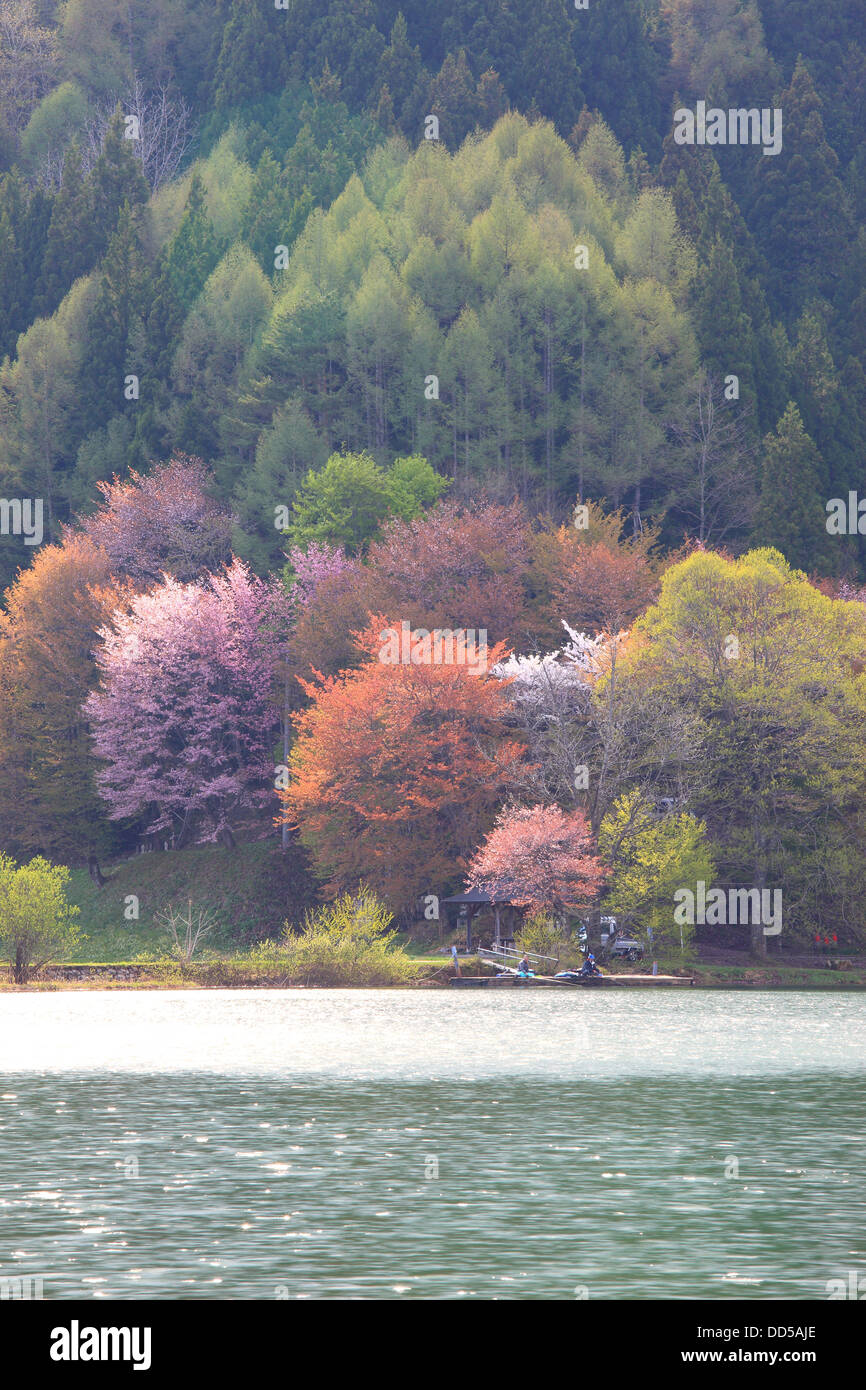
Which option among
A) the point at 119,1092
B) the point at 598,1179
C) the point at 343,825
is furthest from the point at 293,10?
the point at 598,1179

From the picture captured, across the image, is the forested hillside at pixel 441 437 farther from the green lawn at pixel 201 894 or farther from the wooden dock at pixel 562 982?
the wooden dock at pixel 562 982

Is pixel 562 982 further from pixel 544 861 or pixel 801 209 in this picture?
pixel 801 209

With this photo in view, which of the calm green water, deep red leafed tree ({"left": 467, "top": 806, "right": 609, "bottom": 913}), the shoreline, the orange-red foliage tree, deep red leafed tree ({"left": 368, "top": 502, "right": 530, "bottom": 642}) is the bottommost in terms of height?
the calm green water

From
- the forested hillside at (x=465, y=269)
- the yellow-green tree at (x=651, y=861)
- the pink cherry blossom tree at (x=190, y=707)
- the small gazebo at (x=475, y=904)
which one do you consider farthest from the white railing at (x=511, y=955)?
the forested hillside at (x=465, y=269)

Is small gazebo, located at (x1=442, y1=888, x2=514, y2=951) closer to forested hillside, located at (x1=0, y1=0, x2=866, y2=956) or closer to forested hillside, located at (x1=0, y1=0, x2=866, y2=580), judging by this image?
forested hillside, located at (x1=0, y1=0, x2=866, y2=956)

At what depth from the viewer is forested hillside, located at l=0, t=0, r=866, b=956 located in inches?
2657

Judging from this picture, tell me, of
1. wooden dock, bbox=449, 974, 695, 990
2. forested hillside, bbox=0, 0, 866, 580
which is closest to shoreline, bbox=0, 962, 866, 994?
wooden dock, bbox=449, 974, 695, 990

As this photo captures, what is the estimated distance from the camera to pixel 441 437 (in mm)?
95188

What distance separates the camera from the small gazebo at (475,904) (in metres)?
65.8

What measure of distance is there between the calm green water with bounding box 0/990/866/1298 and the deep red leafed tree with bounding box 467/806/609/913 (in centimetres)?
1670

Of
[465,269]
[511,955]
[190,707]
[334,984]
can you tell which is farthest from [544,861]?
[465,269]

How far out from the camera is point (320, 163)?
390ft

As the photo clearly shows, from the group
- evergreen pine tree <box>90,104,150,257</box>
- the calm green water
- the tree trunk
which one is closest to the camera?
the calm green water
